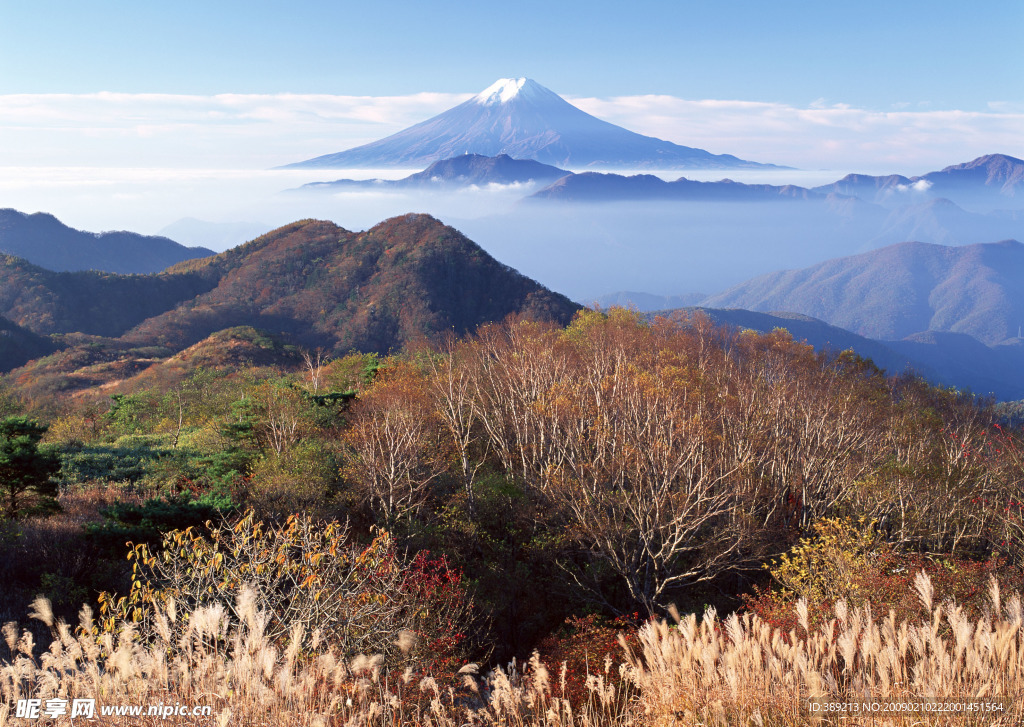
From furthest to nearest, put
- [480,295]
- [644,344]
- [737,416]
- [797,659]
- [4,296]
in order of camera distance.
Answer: [480,295] < [4,296] < [644,344] < [737,416] < [797,659]

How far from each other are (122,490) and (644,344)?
1229 inches

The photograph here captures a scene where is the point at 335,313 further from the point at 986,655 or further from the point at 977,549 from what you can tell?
the point at 986,655

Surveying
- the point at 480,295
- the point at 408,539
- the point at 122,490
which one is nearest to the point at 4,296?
the point at 480,295

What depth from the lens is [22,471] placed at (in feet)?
53.2

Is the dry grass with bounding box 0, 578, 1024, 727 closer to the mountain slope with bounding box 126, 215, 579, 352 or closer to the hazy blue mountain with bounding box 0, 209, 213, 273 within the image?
the mountain slope with bounding box 126, 215, 579, 352

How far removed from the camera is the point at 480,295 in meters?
111

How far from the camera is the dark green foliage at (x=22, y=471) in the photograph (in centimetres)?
1602

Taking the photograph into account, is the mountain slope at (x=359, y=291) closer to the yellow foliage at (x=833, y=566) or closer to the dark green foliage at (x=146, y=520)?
the dark green foliage at (x=146, y=520)

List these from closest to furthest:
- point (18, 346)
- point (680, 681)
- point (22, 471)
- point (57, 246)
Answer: point (680, 681)
point (22, 471)
point (18, 346)
point (57, 246)

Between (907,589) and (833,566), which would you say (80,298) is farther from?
(907,589)

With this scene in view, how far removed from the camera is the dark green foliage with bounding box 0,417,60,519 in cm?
1602

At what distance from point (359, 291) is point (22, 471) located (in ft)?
318

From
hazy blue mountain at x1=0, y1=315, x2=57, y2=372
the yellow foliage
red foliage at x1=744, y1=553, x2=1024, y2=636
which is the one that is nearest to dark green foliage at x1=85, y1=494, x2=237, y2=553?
red foliage at x1=744, y1=553, x2=1024, y2=636

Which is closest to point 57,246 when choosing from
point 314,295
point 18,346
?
point 314,295
